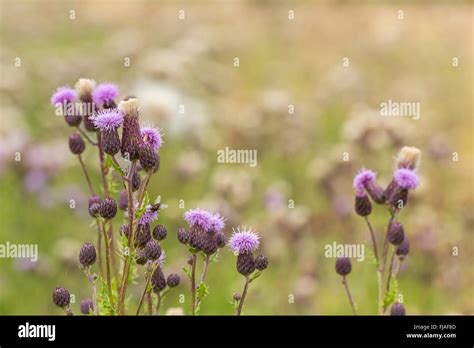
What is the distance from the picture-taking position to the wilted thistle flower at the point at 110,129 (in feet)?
10.2

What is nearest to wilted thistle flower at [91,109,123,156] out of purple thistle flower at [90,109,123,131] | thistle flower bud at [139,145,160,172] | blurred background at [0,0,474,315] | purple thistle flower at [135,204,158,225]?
purple thistle flower at [90,109,123,131]

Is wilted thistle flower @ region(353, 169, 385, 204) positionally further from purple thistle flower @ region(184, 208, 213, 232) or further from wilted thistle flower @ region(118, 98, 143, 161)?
wilted thistle flower @ region(118, 98, 143, 161)

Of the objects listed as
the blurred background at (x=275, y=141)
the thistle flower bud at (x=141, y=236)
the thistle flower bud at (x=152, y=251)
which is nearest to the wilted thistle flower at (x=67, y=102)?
the thistle flower bud at (x=141, y=236)

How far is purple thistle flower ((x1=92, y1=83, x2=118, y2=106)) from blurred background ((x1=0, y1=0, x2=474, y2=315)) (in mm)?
3332

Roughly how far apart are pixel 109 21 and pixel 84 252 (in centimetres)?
1622

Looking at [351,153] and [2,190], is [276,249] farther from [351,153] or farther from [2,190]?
[2,190]

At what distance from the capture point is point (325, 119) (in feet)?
41.7

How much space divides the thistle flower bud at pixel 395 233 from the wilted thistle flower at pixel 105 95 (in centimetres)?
141

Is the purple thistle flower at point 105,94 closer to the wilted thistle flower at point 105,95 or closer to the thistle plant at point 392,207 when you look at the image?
the wilted thistle flower at point 105,95

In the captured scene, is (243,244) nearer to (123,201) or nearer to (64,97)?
A: (123,201)

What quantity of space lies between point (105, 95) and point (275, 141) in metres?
6.00

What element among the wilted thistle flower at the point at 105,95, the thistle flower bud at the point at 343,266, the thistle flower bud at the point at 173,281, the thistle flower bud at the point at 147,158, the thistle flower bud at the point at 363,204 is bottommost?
the thistle flower bud at the point at 173,281

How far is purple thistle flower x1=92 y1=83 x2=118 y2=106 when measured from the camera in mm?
3670

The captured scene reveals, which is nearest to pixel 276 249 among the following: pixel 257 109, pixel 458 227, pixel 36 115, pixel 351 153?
pixel 351 153
